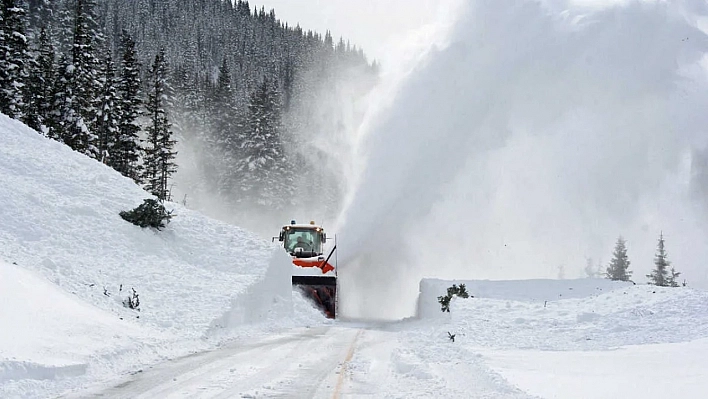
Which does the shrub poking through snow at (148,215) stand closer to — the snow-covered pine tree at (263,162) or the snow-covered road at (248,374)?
the snow-covered road at (248,374)

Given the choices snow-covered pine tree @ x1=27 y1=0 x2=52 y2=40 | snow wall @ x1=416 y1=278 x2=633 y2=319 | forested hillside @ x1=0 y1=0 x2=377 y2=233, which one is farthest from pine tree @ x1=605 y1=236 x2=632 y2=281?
snow-covered pine tree @ x1=27 y1=0 x2=52 y2=40

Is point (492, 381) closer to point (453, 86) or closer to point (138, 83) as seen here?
point (453, 86)

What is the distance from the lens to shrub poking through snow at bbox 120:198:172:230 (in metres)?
19.9

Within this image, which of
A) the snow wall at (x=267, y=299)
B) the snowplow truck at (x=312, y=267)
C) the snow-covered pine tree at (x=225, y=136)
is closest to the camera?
the snow wall at (x=267, y=299)

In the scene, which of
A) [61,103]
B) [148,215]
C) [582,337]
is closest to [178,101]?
[61,103]

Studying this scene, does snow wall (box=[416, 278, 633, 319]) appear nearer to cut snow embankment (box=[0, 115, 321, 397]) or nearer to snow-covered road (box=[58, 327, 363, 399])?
cut snow embankment (box=[0, 115, 321, 397])

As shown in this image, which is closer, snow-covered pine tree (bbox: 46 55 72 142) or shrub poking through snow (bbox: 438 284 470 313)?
shrub poking through snow (bbox: 438 284 470 313)

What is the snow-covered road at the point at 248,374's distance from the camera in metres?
8.28

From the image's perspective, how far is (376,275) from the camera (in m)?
32.2

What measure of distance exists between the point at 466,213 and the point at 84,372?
31.0 meters

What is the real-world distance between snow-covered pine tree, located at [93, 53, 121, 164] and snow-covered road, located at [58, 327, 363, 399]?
3304cm

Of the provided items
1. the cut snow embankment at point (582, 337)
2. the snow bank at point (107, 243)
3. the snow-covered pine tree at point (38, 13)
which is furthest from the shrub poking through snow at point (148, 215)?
the snow-covered pine tree at point (38, 13)

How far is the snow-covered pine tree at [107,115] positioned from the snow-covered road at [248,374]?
33.0 metres

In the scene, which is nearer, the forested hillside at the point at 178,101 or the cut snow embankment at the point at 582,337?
the cut snow embankment at the point at 582,337
